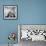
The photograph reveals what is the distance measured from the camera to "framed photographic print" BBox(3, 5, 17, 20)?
15.4 ft

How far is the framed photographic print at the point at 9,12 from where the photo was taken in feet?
15.4

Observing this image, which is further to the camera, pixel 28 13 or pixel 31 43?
pixel 28 13

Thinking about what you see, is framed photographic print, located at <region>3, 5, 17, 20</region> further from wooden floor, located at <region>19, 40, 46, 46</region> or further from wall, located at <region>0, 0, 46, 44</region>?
wooden floor, located at <region>19, 40, 46, 46</region>

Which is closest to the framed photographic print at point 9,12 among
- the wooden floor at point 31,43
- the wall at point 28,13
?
the wall at point 28,13

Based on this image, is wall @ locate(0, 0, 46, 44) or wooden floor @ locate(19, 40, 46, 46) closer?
wooden floor @ locate(19, 40, 46, 46)

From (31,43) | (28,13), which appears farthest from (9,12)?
(31,43)

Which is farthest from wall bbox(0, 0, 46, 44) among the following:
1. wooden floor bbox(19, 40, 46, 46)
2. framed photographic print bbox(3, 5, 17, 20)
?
wooden floor bbox(19, 40, 46, 46)

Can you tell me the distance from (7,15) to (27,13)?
2.23ft

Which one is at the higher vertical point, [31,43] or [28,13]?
[28,13]

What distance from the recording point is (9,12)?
15.5 ft

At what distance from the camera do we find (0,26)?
185 inches

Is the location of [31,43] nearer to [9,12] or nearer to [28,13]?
[28,13]

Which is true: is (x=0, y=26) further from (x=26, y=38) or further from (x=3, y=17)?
(x=26, y=38)

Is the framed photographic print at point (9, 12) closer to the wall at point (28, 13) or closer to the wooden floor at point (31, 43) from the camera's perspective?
the wall at point (28, 13)
